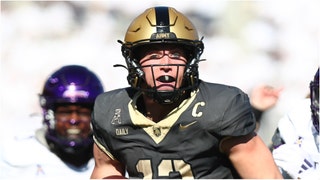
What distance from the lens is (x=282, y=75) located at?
4824mm

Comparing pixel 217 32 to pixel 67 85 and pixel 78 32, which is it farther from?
pixel 67 85

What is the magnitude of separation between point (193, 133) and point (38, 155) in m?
1.55

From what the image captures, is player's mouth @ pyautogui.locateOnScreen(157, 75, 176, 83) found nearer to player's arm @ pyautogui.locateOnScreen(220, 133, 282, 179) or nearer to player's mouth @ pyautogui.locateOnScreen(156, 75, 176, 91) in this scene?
player's mouth @ pyautogui.locateOnScreen(156, 75, 176, 91)

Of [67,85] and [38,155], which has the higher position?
[67,85]

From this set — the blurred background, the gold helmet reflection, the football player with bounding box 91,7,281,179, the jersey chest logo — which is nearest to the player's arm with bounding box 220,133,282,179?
the football player with bounding box 91,7,281,179

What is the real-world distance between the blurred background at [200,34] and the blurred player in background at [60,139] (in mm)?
1087

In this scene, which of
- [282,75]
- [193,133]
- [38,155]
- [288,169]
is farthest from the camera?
[282,75]

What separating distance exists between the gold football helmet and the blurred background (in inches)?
95.8

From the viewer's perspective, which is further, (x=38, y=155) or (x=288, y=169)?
(x=38, y=155)

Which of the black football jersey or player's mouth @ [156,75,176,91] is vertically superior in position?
player's mouth @ [156,75,176,91]

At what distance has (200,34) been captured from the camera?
15.6ft

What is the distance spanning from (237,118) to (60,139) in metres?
1.53

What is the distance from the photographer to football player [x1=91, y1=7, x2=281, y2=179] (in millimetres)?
2199

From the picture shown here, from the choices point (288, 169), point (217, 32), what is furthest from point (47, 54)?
point (288, 169)
